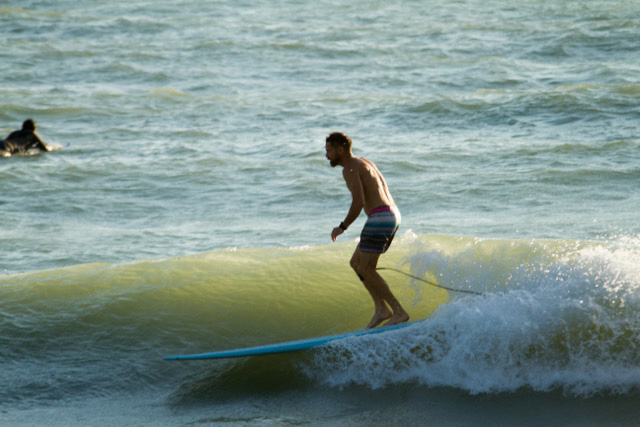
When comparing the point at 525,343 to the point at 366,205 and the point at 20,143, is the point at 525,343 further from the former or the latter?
the point at 20,143

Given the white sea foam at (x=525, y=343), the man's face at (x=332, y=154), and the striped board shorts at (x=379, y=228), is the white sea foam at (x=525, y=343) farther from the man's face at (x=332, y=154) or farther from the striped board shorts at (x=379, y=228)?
the man's face at (x=332, y=154)

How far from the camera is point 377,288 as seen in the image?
282 inches

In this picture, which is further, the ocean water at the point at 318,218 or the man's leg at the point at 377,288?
the man's leg at the point at 377,288

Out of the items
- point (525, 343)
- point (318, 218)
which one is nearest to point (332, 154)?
point (525, 343)

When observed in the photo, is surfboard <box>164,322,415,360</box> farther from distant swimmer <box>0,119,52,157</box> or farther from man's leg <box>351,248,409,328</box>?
distant swimmer <box>0,119,52,157</box>

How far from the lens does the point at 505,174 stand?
552 inches

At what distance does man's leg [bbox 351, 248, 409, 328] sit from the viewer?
7.04m

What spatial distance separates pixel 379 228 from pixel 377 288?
0.53 metres

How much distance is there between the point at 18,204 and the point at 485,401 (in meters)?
9.25

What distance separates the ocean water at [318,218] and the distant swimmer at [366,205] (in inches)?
24.1

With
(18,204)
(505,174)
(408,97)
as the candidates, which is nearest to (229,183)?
(18,204)

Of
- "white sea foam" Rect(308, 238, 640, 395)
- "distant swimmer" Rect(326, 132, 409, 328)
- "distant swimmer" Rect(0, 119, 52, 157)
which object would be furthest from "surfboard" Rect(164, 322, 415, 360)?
"distant swimmer" Rect(0, 119, 52, 157)

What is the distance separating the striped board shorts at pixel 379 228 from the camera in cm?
690

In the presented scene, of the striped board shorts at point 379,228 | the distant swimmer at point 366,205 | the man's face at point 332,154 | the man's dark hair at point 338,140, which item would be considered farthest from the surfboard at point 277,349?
the man's dark hair at point 338,140
